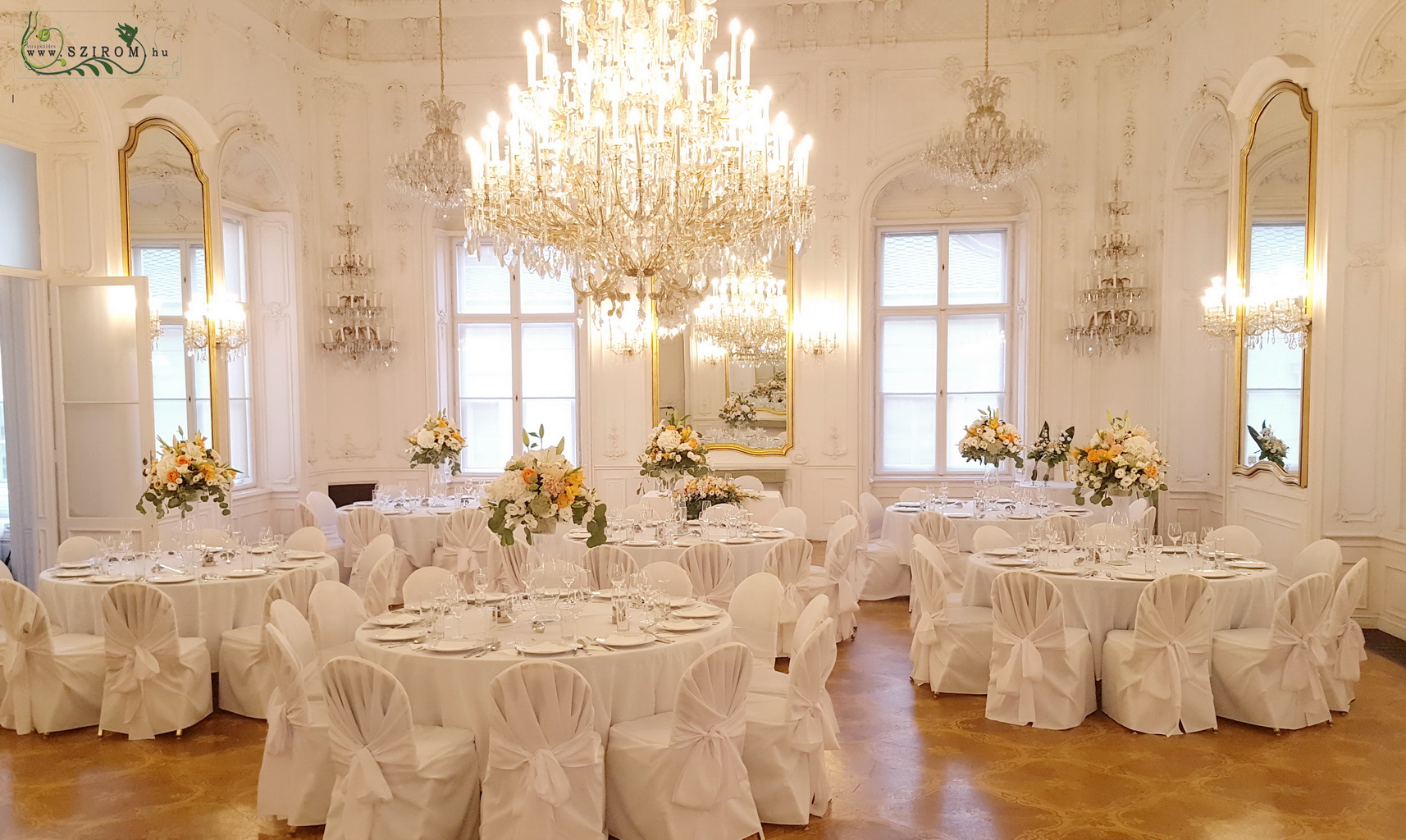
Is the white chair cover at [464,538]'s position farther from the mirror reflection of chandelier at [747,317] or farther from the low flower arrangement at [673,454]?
the mirror reflection of chandelier at [747,317]

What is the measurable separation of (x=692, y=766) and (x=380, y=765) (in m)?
1.19

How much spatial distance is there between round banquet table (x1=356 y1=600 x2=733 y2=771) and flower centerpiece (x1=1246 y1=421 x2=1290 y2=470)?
587 cm

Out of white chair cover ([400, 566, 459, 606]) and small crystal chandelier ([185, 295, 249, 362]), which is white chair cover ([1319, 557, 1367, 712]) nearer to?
white chair cover ([400, 566, 459, 606])

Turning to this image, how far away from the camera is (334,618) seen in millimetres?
5078

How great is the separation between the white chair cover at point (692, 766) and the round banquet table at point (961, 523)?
4.56m

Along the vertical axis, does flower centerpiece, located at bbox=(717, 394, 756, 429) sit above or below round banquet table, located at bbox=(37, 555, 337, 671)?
above

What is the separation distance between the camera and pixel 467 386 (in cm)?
1193

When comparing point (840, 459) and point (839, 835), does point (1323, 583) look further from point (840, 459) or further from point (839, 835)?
point (840, 459)

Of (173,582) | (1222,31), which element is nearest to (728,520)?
(173,582)

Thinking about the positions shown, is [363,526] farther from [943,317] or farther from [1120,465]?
[943,317]

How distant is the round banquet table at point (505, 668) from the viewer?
159 inches

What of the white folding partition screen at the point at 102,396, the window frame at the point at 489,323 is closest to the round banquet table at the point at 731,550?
the white folding partition screen at the point at 102,396

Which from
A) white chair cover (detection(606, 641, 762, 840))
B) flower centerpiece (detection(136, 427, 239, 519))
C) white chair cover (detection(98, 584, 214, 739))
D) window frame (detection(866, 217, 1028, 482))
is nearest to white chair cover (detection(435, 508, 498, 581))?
flower centerpiece (detection(136, 427, 239, 519))

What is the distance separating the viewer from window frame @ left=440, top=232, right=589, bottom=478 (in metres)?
11.8
